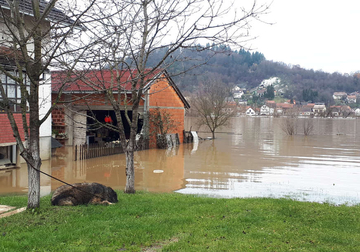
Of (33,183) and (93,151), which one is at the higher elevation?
(33,183)

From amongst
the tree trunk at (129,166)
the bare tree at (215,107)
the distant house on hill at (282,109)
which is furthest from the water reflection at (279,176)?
the distant house on hill at (282,109)

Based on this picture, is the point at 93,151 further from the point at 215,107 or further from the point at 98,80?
the point at 215,107

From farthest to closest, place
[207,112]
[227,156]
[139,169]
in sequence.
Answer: [207,112]
[227,156]
[139,169]

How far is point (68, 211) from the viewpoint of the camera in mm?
7082

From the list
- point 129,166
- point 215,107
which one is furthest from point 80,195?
point 215,107

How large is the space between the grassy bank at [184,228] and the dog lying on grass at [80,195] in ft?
0.86

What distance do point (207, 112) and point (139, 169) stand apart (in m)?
18.6

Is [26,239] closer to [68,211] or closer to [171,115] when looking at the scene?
[68,211]

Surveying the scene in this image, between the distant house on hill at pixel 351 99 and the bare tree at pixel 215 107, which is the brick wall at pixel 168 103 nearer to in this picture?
the bare tree at pixel 215 107

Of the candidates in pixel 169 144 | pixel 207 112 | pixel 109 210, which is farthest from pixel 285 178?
pixel 207 112

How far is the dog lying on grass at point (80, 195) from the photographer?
7.63 metres

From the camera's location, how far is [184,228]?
6.24 meters

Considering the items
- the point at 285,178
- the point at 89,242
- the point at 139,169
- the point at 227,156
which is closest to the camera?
the point at 89,242

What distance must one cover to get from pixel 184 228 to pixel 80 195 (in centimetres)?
264
